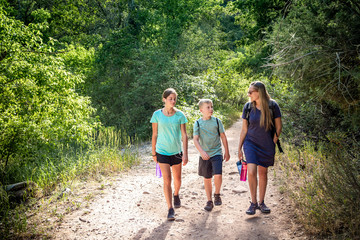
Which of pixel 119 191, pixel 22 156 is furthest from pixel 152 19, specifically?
pixel 119 191

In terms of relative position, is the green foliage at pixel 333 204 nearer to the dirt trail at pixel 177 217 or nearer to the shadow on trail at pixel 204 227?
the dirt trail at pixel 177 217

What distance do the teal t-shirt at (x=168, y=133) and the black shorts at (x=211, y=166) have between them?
0.49m

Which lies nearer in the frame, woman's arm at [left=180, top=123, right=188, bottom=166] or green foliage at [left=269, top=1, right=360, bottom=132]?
woman's arm at [left=180, top=123, right=188, bottom=166]

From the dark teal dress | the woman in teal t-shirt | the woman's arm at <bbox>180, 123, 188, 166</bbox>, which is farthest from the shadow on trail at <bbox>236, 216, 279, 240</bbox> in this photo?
the woman's arm at <bbox>180, 123, 188, 166</bbox>

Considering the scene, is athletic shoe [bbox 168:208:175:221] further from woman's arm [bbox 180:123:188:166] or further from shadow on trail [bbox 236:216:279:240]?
shadow on trail [bbox 236:216:279:240]

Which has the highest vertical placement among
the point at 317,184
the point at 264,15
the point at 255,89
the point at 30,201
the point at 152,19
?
the point at 152,19

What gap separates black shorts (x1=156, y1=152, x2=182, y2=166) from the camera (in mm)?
4445

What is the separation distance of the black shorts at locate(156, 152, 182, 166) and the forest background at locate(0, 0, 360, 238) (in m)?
1.84

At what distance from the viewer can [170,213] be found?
14.6 feet

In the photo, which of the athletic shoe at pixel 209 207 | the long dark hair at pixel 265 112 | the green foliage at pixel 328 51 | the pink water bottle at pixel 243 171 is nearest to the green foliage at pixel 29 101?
the athletic shoe at pixel 209 207

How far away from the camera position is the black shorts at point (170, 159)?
175 inches

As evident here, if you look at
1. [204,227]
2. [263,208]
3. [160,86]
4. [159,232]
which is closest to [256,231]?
[263,208]

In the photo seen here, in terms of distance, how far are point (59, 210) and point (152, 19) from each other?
16.1 meters

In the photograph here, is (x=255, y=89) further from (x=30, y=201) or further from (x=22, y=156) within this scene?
(x=22, y=156)
